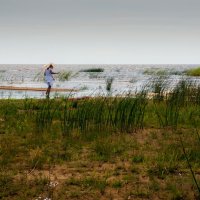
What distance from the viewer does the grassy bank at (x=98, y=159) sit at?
6.47 metres

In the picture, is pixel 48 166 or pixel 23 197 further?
pixel 48 166

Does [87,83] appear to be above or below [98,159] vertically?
below

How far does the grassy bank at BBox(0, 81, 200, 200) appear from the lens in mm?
6468

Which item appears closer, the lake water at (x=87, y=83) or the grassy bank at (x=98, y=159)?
the grassy bank at (x=98, y=159)

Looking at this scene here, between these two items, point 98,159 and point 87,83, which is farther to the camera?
point 87,83

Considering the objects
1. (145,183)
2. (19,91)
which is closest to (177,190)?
(145,183)

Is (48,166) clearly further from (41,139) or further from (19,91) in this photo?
(19,91)

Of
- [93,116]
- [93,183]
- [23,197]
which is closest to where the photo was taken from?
[23,197]

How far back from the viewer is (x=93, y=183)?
6738 millimetres

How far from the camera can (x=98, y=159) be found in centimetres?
836

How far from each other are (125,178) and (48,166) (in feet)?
5.25

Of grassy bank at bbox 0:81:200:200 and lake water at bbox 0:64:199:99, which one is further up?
grassy bank at bbox 0:81:200:200

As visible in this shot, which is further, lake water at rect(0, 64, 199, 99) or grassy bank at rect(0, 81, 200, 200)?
lake water at rect(0, 64, 199, 99)

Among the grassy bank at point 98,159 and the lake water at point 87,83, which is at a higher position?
the grassy bank at point 98,159
